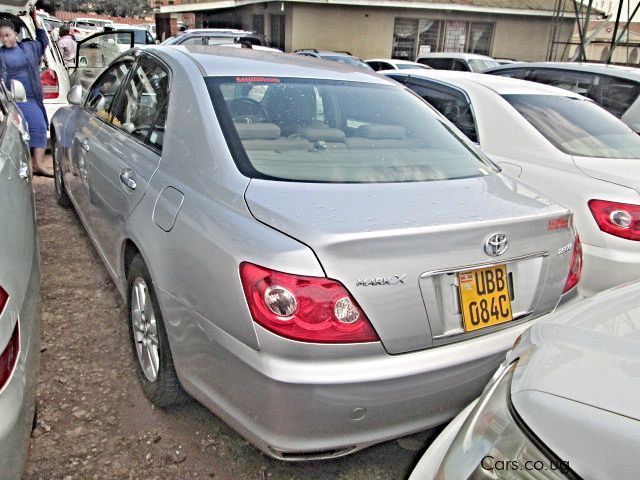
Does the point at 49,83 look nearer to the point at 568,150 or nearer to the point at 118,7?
the point at 568,150

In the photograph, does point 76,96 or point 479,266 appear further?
point 76,96

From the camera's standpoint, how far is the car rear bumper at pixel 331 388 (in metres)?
1.68

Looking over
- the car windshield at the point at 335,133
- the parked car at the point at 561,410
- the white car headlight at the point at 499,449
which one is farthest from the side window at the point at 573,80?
the white car headlight at the point at 499,449

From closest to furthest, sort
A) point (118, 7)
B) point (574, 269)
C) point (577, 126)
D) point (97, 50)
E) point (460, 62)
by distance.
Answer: point (574, 269) < point (577, 126) < point (97, 50) < point (460, 62) < point (118, 7)

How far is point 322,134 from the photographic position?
253 centimetres

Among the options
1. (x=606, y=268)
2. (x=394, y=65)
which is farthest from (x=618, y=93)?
(x=394, y=65)

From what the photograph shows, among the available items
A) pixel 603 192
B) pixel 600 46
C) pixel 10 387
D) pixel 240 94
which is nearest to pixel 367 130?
pixel 240 94

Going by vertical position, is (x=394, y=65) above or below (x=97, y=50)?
below

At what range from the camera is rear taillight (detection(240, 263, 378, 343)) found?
165cm

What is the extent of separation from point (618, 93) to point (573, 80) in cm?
50

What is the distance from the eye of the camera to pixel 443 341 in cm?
184

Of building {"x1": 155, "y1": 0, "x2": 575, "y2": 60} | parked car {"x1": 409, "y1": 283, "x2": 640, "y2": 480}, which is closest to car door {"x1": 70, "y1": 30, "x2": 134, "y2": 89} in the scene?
parked car {"x1": 409, "y1": 283, "x2": 640, "y2": 480}

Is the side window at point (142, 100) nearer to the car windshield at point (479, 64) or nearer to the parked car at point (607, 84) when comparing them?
the parked car at point (607, 84)

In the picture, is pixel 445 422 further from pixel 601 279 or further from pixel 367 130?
pixel 601 279
